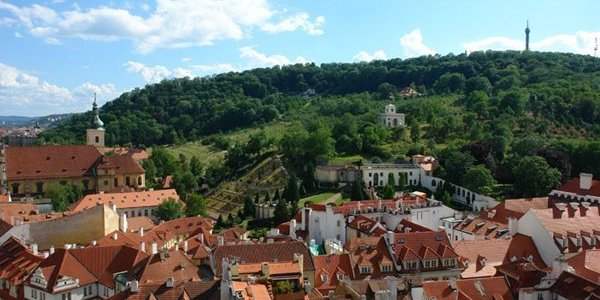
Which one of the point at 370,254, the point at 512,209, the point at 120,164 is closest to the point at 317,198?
the point at 512,209

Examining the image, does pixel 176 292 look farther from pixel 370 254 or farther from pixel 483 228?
pixel 483 228

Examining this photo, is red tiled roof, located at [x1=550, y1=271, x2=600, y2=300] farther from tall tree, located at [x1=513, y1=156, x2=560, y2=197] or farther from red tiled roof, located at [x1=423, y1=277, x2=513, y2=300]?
tall tree, located at [x1=513, y1=156, x2=560, y2=197]

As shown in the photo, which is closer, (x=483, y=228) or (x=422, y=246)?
(x=422, y=246)

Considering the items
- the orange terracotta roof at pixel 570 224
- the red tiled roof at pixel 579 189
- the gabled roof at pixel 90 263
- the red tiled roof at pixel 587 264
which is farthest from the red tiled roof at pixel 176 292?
the red tiled roof at pixel 579 189

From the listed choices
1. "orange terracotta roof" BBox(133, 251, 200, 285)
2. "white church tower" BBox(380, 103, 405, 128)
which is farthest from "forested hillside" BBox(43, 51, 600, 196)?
"orange terracotta roof" BBox(133, 251, 200, 285)

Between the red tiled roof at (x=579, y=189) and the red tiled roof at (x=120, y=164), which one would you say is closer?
the red tiled roof at (x=579, y=189)

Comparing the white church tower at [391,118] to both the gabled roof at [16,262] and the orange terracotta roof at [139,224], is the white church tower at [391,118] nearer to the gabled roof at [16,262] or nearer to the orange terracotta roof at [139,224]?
the orange terracotta roof at [139,224]
